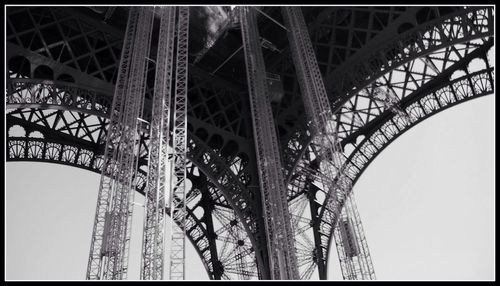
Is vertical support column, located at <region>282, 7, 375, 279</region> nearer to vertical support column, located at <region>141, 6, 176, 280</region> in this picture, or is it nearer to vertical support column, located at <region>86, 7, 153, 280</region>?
A: vertical support column, located at <region>141, 6, 176, 280</region>

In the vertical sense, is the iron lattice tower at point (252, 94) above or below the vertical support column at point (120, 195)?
above

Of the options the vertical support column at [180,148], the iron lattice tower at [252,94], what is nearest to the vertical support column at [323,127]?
the iron lattice tower at [252,94]

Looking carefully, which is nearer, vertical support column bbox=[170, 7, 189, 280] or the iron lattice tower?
vertical support column bbox=[170, 7, 189, 280]

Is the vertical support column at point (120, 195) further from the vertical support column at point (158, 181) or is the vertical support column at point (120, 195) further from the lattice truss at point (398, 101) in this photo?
the lattice truss at point (398, 101)

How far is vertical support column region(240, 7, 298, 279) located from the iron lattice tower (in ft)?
0.23

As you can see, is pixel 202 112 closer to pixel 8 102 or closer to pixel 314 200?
pixel 314 200

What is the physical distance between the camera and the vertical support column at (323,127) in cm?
2078

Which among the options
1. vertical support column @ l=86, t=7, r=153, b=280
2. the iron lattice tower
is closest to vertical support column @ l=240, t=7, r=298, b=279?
the iron lattice tower

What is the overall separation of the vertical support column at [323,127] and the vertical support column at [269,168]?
5.58 ft

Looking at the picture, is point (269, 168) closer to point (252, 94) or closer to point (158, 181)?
point (252, 94)

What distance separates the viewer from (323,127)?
894 inches

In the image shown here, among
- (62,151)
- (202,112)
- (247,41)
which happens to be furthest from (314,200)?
(62,151)

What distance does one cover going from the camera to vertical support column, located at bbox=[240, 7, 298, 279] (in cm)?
2194

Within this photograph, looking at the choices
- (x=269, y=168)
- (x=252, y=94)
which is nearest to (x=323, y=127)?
(x=269, y=168)
